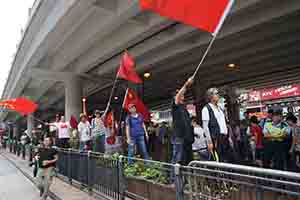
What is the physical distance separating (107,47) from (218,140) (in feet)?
31.7

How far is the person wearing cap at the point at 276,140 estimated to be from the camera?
824cm

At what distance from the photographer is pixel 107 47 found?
1429 cm

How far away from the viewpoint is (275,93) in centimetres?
2925

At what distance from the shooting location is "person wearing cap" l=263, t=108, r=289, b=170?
27.0ft

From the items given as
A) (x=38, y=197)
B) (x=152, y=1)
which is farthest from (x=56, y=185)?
(x=152, y=1)

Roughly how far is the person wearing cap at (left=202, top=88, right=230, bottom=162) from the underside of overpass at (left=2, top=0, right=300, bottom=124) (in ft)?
16.2

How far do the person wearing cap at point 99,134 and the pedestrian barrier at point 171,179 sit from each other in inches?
49.9

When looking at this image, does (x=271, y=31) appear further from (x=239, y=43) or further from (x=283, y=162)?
(x=283, y=162)

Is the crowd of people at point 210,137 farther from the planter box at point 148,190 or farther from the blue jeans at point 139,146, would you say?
the planter box at point 148,190

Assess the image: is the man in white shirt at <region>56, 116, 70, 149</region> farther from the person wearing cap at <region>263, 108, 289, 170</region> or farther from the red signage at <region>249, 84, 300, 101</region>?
the red signage at <region>249, 84, 300, 101</region>

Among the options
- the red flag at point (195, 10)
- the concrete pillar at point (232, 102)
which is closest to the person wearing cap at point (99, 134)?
the red flag at point (195, 10)

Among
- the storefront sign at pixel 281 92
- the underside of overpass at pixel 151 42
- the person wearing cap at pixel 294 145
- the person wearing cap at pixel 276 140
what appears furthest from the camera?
the storefront sign at pixel 281 92

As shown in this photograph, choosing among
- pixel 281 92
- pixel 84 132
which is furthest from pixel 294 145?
pixel 281 92

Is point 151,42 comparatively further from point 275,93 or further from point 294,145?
point 275,93
